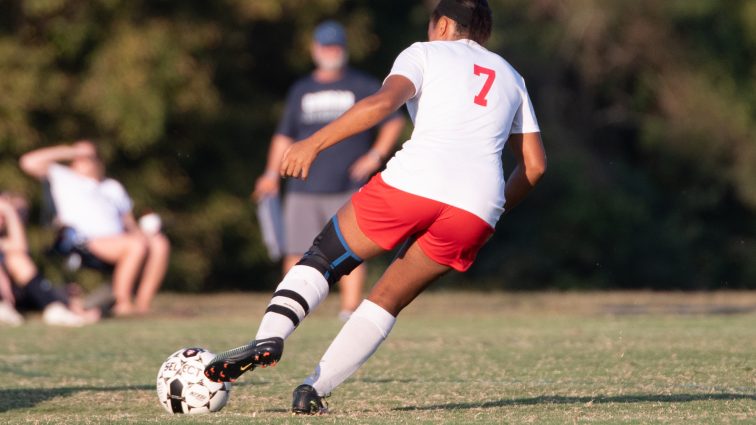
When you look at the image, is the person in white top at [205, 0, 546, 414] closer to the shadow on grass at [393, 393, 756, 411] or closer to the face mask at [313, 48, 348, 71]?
the shadow on grass at [393, 393, 756, 411]

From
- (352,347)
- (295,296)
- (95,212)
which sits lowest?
(95,212)

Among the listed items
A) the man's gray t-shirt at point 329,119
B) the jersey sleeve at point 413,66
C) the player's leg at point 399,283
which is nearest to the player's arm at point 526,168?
the player's leg at point 399,283

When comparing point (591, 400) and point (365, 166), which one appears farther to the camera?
point (365, 166)

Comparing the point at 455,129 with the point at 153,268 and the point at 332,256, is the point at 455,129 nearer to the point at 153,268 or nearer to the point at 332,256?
the point at 332,256

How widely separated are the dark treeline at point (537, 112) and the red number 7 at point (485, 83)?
12589mm

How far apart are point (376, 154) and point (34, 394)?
5.31 metres

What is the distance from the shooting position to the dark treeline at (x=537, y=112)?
59.1ft

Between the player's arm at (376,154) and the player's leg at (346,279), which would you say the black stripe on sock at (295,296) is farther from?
the player's arm at (376,154)

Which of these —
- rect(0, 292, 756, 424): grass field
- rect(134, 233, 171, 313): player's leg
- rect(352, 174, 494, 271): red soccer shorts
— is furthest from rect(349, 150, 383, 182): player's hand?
rect(352, 174, 494, 271): red soccer shorts

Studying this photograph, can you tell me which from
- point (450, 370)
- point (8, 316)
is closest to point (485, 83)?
point (450, 370)

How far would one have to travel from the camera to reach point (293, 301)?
537 centimetres

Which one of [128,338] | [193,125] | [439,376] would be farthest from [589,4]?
[439,376]

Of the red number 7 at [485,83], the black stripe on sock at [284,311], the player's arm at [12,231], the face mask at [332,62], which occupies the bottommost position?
the player's arm at [12,231]

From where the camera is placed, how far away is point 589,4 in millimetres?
23000
